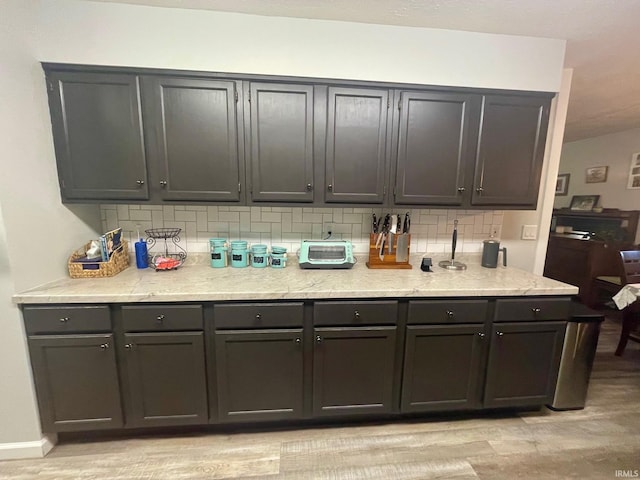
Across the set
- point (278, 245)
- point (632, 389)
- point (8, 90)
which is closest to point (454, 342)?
point (278, 245)

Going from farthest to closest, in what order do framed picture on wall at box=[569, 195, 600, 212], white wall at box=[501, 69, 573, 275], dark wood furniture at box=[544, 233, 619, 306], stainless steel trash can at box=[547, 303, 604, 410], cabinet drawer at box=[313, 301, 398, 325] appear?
1. framed picture on wall at box=[569, 195, 600, 212]
2. dark wood furniture at box=[544, 233, 619, 306]
3. white wall at box=[501, 69, 573, 275]
4. stainless steel trash can at box=[547, 303, 604, 410]
5. cabinet drawer at box=[313, 301, 398, 325]

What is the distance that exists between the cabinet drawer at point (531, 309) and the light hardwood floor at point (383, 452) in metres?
0.75

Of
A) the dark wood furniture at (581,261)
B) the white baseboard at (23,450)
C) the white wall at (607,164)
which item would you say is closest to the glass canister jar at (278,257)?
the white baseboard at (23,450)

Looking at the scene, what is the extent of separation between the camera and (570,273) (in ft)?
13.2

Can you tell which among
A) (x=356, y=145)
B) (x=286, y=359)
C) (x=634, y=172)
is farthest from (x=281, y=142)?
(x=634, y=172)

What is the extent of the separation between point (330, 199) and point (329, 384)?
3.77ft

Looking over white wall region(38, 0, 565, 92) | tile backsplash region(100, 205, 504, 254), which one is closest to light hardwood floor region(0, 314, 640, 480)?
tile backsplash region(100, 205, 504, 254)

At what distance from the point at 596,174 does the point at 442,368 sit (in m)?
4.97

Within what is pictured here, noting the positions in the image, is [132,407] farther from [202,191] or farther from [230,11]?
[230,11]

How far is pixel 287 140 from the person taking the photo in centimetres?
171

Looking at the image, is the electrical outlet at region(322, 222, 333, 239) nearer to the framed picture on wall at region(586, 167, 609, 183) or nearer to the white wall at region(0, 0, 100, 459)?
the white wall at region(0, 0, 100, 459)

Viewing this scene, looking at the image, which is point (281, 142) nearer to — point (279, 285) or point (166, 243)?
point (279, 285)

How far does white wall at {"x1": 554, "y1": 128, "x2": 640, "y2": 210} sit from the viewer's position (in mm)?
3996

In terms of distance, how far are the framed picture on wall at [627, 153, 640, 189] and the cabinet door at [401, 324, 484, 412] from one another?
4347 mm
